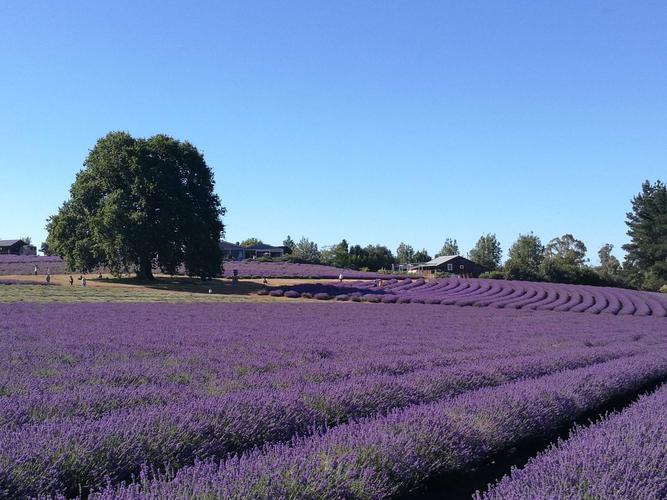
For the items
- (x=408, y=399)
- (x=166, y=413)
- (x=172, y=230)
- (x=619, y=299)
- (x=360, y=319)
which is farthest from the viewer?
(x=172, y=230)

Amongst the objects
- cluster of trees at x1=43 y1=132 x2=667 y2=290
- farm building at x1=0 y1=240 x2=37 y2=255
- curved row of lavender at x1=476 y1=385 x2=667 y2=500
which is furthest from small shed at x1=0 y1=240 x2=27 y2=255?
curved row of lavender at x1=476 y1=385 x2=667 y2=500

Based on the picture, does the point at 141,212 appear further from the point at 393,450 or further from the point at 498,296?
the point at 393,450

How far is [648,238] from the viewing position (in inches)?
2341

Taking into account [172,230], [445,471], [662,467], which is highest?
[172,230]

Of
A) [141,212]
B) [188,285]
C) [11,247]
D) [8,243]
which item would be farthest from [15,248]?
[141,212]

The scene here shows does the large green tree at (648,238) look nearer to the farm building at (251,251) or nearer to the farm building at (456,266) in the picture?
the farm building at (456,266)

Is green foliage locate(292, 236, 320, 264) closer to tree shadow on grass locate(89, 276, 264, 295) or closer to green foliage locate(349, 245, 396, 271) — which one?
green foliage locate(349, 245, 396, 271)

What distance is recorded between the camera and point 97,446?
12.5ft

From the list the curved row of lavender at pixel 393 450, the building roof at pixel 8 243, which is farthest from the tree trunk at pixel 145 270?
the building roof at pixel 8 243

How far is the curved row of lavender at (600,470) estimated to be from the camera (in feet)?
10.6

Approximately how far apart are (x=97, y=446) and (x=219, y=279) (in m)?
41.7

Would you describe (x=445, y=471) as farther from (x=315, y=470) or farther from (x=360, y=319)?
(x=360, y=319)

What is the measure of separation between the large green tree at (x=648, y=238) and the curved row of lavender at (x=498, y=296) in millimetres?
25959

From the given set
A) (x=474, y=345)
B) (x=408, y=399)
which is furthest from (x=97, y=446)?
(x=474, y=345)
